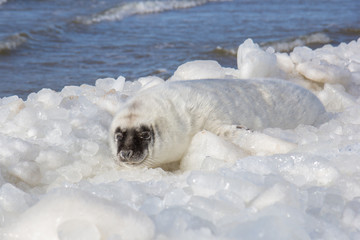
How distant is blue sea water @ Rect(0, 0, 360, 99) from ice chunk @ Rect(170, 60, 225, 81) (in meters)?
2.60

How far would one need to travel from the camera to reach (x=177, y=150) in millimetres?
3834

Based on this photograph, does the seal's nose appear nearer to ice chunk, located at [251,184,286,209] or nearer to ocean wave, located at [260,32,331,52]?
ice chunk, located at [251,184,286,209]

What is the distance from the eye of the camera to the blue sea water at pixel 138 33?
865 centimetres

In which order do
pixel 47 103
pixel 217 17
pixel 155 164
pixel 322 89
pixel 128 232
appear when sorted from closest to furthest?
pixel 128 232
pixel 155 164
pixel 47 103
pixel 322 89
pixel 217 17

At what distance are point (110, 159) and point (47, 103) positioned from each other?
2.39 feet

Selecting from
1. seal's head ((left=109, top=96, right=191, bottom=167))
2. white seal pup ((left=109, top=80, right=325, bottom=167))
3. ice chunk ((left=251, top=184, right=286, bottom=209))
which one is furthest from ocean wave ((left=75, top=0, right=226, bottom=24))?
ice chunk ((left=251, top=184, right=286, bottom=209))

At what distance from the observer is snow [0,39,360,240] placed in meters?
2.38

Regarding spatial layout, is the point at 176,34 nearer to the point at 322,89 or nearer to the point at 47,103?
the point at 322,89

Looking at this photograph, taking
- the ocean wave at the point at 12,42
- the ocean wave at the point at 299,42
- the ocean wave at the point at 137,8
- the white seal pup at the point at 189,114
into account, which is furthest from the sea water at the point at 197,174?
the ocean wave at the point at 137,8

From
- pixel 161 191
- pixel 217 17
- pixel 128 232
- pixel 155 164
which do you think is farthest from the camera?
pixel 217 17

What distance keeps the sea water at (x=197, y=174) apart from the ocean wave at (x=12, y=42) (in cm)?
562

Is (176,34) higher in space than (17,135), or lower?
lower

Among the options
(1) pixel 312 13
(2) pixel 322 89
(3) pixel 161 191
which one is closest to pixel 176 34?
(1) pixel 312 13

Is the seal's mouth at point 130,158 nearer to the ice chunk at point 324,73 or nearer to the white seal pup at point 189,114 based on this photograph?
the white seal pup at point 189,114
